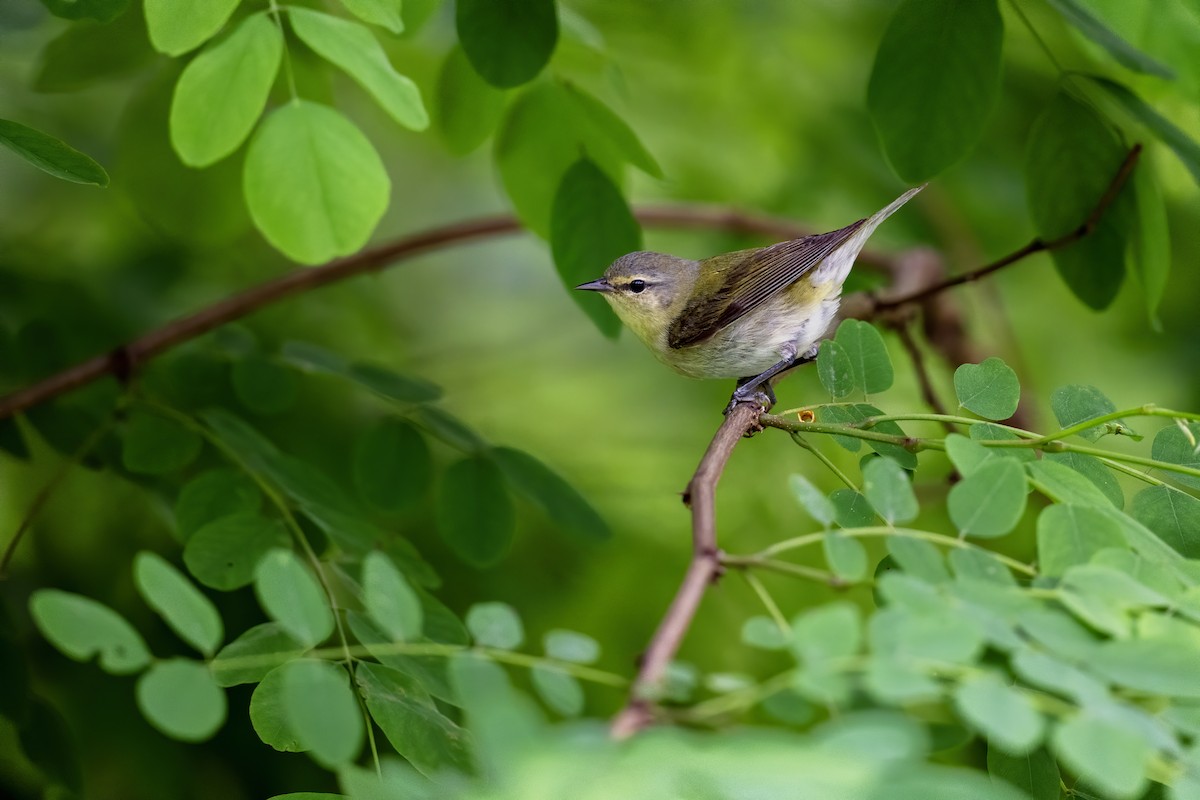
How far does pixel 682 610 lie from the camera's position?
3.63ft

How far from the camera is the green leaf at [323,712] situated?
3.38ft

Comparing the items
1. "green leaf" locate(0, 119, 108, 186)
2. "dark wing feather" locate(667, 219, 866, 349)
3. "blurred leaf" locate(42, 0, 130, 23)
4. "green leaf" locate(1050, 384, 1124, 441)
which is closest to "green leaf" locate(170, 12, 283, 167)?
"green leaf" locate(0, 119, 108, 186)

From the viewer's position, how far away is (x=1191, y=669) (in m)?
1.09

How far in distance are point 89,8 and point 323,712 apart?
4.55 ft

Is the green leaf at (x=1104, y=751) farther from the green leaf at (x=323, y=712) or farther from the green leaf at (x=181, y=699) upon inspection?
the green leaf at (x=181, y=699)

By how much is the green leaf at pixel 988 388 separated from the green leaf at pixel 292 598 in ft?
3.50

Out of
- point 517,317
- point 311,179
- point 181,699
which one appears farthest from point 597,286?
point 517,317

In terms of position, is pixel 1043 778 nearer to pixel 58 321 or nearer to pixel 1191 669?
pixel 1191 669

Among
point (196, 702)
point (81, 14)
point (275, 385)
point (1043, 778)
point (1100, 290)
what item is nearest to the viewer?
point (196, 702)

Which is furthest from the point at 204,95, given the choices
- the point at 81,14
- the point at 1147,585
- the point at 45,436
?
the point at 1147,585

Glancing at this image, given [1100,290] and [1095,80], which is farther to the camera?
[1100,290]

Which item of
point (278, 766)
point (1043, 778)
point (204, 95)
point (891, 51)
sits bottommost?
point (278, 766)

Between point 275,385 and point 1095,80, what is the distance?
2029 mm

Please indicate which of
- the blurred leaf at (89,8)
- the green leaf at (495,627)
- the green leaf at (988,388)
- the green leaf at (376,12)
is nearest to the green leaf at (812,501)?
the green leaf at (495,627)
